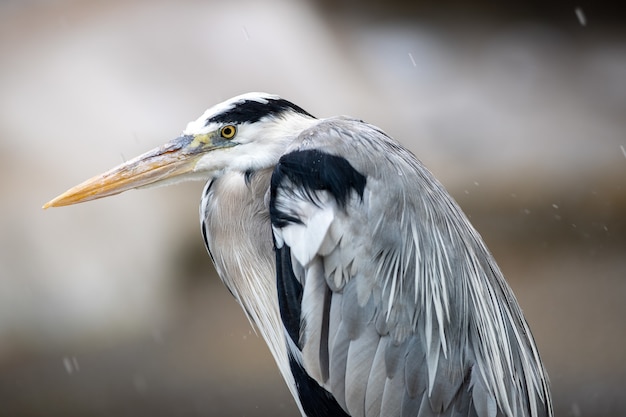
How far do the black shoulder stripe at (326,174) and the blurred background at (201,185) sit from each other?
194cm

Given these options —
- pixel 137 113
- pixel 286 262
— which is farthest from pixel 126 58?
pixel 286 262

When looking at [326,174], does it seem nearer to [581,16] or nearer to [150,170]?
[150,170]

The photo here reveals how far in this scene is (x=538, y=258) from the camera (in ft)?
12.8

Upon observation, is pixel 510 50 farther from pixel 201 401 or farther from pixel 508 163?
pixel 201 401

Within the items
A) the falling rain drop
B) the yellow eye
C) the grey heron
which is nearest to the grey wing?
the grey heron

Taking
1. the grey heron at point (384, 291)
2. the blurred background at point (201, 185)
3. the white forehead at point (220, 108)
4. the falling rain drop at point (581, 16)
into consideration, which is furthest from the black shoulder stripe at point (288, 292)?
the falling rain drop at point (581, 16)

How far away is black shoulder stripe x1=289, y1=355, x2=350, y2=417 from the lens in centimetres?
191

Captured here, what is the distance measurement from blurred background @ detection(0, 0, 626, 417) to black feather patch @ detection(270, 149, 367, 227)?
193cm

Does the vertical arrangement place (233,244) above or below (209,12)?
below

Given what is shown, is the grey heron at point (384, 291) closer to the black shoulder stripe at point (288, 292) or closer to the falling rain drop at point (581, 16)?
the black shoulder stripe at point (288, 292)

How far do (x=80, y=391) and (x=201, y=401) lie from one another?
57 cm

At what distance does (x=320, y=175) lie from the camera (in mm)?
1766

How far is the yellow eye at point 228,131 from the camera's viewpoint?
195 centimetres

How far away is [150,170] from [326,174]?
500 mm
